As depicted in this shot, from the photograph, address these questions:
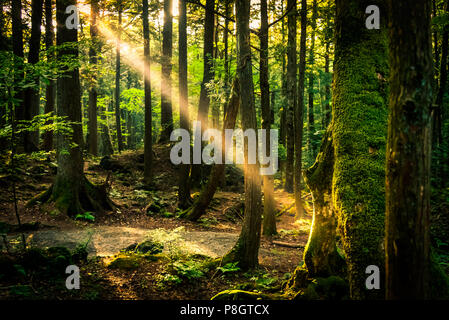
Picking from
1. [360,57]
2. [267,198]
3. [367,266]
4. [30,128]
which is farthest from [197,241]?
[360,57]

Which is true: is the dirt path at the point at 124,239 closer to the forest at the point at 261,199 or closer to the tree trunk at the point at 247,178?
the forest at the point at 261,199

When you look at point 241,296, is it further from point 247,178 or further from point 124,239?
point 124,239

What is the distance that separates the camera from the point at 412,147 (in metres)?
2.33

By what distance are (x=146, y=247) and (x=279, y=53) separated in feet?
28.1

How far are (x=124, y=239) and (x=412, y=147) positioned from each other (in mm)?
7900

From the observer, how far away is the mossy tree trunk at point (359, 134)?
10.3 feet

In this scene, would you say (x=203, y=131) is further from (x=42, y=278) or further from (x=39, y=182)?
(x=42, y=278)

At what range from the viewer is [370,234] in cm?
309

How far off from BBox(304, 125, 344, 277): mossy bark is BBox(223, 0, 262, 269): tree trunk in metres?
2.11

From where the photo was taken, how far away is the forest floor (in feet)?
14.7

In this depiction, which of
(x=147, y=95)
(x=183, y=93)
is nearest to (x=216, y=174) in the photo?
(x=183, y=93)

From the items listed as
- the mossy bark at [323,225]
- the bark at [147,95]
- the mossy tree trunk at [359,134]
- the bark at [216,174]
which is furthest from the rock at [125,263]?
the bark at [147,95]

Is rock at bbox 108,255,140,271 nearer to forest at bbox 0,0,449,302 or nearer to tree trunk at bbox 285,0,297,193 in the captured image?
forest at bbox 0,0,449,302

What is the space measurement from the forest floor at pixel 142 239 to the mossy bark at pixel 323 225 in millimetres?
1044
